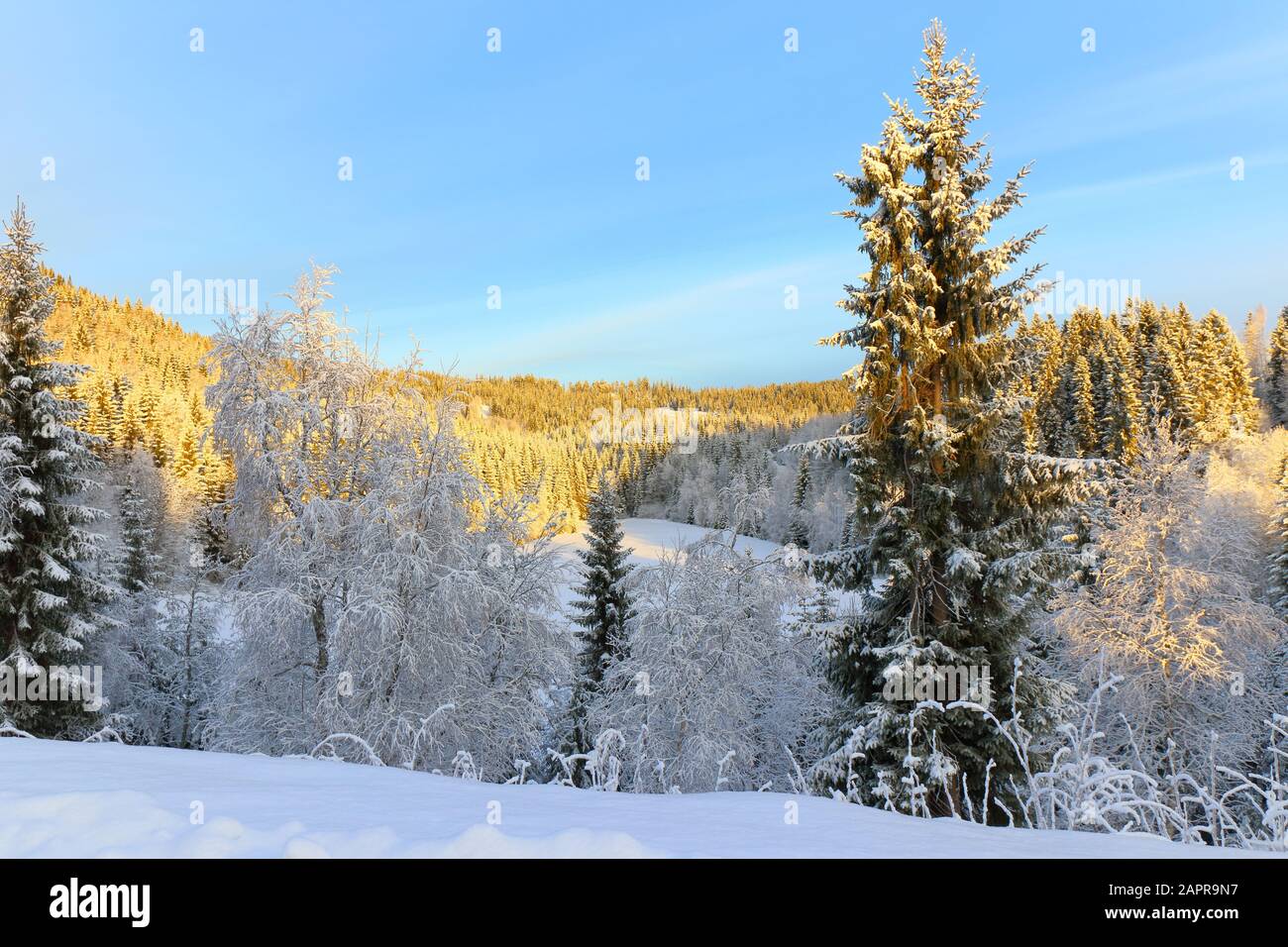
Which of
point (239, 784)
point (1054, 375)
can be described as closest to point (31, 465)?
point (239, 784)

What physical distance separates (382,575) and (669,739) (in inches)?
290

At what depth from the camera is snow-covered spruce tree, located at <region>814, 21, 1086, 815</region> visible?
34.4 ft

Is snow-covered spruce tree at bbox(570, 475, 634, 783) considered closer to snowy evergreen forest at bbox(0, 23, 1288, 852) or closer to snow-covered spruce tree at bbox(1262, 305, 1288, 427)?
snowy evergreen forest at bbox(0, 23, 1288, 852)

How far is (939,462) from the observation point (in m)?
10.9

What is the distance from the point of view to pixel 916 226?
11125mm

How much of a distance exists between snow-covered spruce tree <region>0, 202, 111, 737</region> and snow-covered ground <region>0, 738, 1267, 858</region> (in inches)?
546

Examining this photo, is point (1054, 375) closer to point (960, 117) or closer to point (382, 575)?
point (960, 117)

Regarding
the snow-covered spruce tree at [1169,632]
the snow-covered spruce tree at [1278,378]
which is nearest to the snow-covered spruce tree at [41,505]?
the snow-covered spruce tree at [1169,632]

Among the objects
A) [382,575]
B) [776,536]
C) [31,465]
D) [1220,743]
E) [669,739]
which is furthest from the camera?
[776,536]

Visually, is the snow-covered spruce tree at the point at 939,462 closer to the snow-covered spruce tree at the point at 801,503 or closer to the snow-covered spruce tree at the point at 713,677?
the snow-covered spruce tree at the point at 713,677

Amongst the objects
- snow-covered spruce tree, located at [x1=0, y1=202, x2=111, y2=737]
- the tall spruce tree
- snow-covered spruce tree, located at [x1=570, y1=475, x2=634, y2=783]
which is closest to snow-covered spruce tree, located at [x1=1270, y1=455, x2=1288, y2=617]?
snow-covered spruce tree, located at [x1=570, y1=475, x2=634, y2=783]

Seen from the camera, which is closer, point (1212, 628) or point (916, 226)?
point (916, 226)

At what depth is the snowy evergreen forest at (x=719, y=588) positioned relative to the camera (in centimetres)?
1055

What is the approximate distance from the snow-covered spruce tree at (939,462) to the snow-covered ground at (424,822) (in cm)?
804
